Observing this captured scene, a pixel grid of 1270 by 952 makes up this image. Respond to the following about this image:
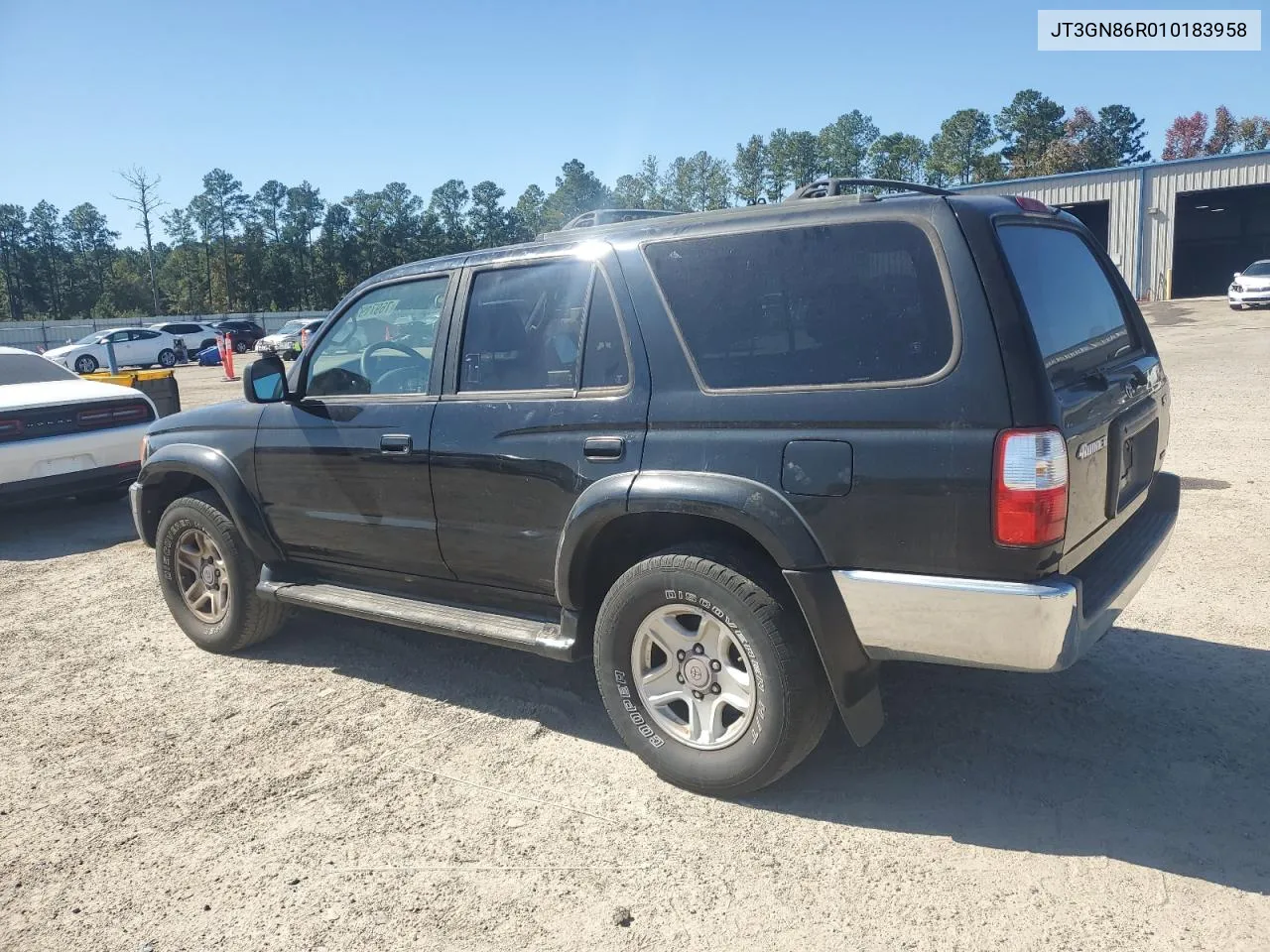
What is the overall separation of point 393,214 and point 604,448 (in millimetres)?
93453

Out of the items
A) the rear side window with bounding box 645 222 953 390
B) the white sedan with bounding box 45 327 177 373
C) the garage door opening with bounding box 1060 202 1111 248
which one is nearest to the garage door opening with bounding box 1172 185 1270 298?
the garage door opening with bounding box 1060 202 1111 248

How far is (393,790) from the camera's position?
3480 mm

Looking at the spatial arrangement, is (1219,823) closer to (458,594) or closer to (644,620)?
(644,620)

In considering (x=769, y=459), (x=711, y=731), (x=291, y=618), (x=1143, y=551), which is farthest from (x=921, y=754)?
(x=291, y=618)

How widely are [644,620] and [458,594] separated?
1025mm

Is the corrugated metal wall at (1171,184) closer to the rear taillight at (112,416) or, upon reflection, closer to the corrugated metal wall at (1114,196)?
the corrugated metal wall at (1114,196)

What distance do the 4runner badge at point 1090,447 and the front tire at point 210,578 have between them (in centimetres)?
379

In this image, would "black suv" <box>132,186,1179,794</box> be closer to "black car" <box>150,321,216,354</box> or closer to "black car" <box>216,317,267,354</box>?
"black car" <box>150,321,216,354</box>

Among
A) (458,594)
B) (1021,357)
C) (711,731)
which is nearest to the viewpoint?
(1021,357)

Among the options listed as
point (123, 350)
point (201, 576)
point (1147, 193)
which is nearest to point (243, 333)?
point (123, 350)

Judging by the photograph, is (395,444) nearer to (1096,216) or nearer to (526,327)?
(526,327)

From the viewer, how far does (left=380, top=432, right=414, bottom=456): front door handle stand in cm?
398

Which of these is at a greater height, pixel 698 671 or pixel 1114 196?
pixel 1114 196

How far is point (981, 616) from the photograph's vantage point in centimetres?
272
